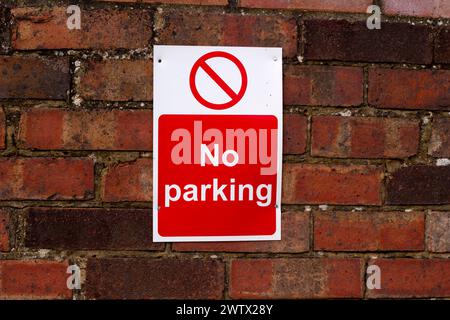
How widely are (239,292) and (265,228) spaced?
13 centimetres

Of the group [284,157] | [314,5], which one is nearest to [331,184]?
[284,157]

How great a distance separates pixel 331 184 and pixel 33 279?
0.56 meters

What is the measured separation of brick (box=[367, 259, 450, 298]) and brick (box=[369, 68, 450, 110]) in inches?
11.3

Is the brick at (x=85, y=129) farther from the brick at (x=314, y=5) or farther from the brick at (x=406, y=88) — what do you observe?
the brick at (x=406, y=88)

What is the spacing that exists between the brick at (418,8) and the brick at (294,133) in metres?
0.25

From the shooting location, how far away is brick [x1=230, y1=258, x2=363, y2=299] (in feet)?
3.04

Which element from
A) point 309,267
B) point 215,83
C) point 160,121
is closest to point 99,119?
point 160,121

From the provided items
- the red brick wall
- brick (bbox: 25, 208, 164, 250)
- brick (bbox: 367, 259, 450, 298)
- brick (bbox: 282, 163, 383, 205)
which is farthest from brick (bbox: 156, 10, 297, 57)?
brick (bbox: 367, 259, 450, 298)

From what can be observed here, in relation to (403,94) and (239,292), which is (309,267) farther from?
(403,94)

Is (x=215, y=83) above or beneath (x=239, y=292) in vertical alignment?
above

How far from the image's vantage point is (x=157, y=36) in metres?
0.90

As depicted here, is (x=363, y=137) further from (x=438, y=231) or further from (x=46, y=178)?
(x=46, y=178)

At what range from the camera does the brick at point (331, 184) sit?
0.93 metres
